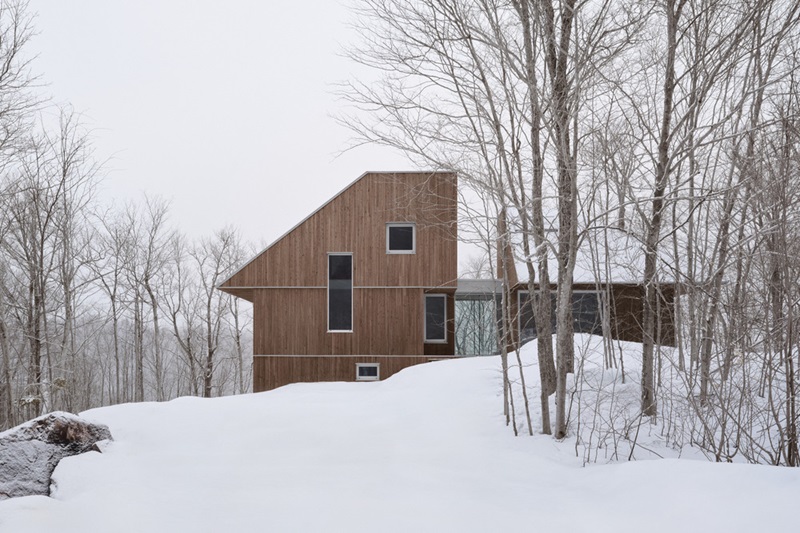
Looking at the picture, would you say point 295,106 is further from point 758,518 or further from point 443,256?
point 758,518

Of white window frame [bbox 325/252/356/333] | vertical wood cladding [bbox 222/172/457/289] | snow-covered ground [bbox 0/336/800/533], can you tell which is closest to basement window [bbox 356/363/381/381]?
white window frame [bbox 325/252/356/333]

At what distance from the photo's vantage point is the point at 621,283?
15391 millimetres

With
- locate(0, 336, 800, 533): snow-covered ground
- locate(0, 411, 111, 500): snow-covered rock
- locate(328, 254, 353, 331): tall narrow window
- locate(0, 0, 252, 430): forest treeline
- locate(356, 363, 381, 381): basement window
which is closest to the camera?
locate(0, 336, 800, 533): snow-covered ground

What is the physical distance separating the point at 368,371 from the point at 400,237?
136 inches

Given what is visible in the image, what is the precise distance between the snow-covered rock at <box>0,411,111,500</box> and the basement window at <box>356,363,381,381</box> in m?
9.00

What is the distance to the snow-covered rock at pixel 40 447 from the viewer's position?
5047 mm

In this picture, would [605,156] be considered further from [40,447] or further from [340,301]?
[340,301]

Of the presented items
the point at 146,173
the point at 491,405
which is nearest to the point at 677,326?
the point at 491,405

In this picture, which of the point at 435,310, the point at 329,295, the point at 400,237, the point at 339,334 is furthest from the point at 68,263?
the point at 435,310

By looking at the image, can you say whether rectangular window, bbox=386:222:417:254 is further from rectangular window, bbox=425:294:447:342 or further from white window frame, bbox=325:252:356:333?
rectangular window, bbox=425:294:447:342

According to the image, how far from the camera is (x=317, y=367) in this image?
14906 mm

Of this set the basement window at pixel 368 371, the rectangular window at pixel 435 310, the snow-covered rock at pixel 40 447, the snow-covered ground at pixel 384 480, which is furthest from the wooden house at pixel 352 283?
the snow-covered rock at pixel 40 447

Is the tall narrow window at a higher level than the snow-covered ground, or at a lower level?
higher

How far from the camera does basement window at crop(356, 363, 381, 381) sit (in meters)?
14.9
